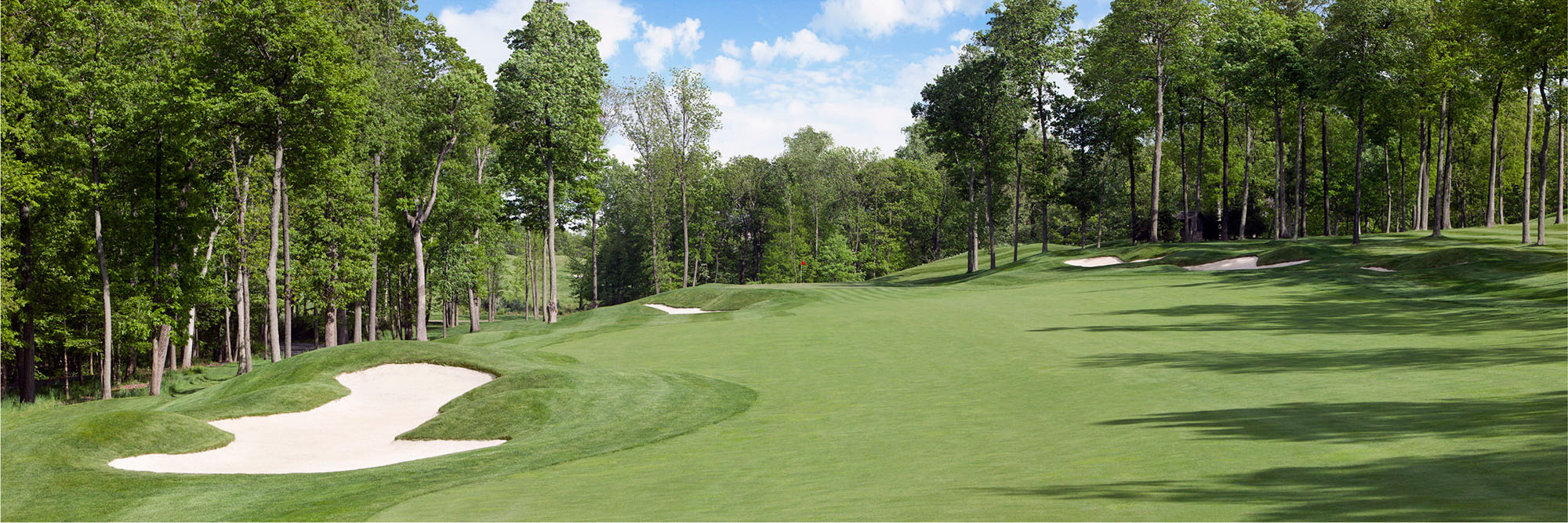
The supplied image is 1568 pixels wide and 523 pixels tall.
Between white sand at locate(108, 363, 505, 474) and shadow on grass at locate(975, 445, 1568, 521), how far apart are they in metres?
11.3

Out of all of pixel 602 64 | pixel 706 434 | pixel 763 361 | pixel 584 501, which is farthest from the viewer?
pixel 602 64

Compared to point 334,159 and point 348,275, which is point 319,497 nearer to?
point 334,159

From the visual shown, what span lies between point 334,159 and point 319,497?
29.8 m

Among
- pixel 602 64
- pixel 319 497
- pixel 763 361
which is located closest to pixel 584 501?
pixel 319 497

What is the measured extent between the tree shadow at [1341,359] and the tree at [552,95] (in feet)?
107

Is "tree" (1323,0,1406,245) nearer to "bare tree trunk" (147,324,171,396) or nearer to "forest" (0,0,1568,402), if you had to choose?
"forest" (0,0,1568,402)

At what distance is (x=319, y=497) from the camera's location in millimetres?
10141

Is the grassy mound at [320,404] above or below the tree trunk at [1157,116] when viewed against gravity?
below

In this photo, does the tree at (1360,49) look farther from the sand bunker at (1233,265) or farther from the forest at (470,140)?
the sand bunker at (1233,265)

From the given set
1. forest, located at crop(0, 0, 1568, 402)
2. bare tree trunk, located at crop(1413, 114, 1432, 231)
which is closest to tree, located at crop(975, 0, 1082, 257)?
forest, located at crop(0, 0, 1568, 402)

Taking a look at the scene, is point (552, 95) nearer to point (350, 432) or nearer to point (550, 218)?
point (550, 218)

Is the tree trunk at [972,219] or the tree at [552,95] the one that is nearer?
the tree at [552,95]

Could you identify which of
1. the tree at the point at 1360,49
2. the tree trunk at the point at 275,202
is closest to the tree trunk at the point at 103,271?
the tree trunk at the point at 275,202

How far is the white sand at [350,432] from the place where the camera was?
13.3 metres
